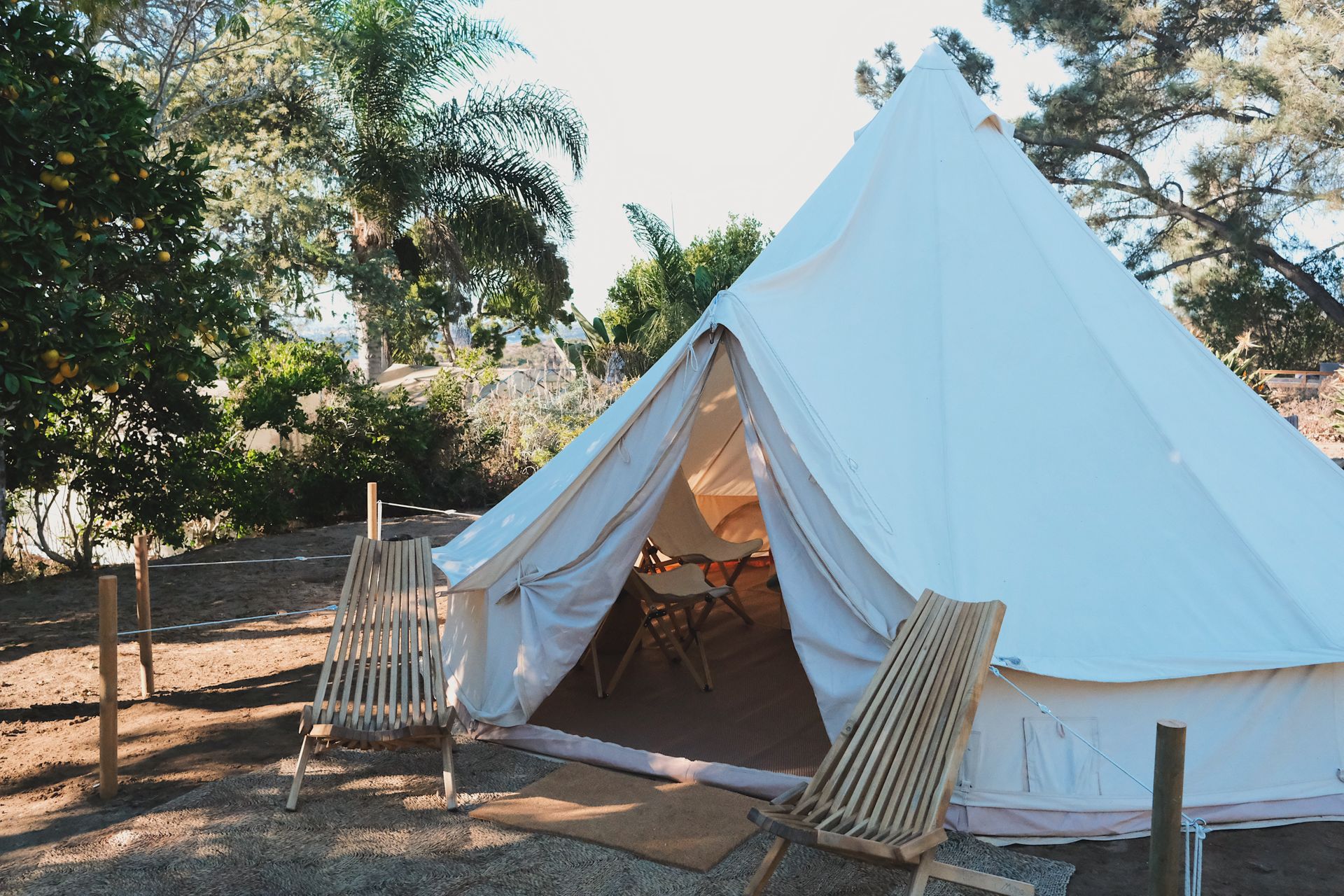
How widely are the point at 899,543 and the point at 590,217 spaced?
40.3 ft

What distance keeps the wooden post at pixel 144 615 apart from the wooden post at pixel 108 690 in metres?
1.25

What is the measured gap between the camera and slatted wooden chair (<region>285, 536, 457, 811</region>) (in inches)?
154

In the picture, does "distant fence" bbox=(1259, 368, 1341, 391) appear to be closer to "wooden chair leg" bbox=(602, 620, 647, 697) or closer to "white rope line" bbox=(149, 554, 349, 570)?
"wooden chair leg" bbox=(602, 620, 647, 697)

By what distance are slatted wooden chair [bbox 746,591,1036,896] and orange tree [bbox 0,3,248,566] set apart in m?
3.27

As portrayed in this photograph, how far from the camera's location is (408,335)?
730 inches

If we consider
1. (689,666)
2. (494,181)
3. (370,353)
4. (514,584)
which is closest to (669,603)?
(689,666)

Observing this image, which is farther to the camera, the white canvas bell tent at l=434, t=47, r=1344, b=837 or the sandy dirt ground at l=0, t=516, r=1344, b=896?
the white canvas bell tent at l=434, t=47, r=1344, b=837

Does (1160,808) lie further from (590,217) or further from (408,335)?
(408,335)

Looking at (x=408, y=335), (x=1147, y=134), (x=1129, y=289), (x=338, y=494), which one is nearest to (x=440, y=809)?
(x=1129, y=289)

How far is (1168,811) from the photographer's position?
2.50m

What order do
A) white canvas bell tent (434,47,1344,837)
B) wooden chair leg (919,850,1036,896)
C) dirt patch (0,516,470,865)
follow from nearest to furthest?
1. wooden chair leg (919,850,1036,896)
2. white canvas bell tent (434,47,1344,837)
3. dirt patch (0,516,470,865)

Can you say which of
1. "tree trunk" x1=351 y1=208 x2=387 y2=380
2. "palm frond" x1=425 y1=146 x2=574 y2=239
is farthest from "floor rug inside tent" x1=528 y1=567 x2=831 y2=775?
"palm frond" x1=425 y1=146 x2=574 y2=239

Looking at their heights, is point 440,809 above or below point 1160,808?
below

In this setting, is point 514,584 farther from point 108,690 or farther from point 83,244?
point 83,244
